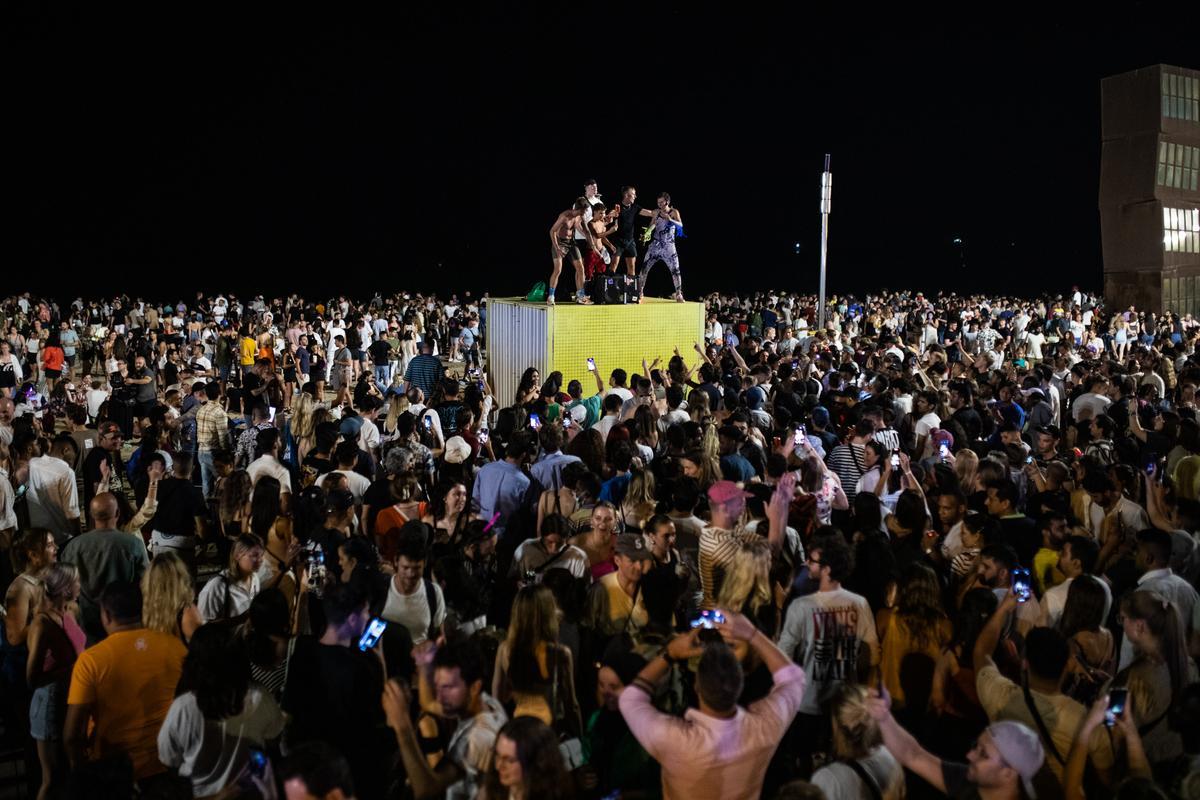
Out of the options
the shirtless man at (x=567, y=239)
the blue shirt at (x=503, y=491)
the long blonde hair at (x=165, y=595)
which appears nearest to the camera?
the long blonde hair at (x=165, y=595)

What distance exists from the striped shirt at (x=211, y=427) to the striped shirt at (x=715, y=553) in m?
5.15

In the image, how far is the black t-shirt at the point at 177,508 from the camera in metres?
6.23

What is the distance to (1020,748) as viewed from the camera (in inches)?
121

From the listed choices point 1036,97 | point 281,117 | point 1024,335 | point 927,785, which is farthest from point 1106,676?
point 1036,97

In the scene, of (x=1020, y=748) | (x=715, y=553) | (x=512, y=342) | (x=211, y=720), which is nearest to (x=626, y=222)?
(x=512, y=342)

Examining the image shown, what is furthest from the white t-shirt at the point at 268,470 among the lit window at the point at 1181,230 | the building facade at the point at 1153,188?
the lit window at the point at 1181,230

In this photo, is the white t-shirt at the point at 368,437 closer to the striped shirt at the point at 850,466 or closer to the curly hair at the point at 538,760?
the striped shirt at the point at 850,466

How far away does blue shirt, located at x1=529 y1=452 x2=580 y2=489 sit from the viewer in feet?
22.3

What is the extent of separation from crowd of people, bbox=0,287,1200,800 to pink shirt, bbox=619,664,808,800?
1 centimetres

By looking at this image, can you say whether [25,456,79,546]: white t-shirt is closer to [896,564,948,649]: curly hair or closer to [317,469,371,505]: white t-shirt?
[317,469,371,505]: white t-shirt

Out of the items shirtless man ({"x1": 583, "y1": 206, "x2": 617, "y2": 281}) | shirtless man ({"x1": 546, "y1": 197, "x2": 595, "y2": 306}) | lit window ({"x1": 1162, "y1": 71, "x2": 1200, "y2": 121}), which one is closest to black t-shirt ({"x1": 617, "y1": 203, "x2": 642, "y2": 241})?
shirtless man ({"x1": 583, "y1": 206, "x2": 617, "y2": 281})

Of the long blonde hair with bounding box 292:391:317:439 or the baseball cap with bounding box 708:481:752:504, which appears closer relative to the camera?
the baseball cap with bounding box 708:481:752:504

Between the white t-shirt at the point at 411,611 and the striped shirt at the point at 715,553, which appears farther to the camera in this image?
the striped shirt at the point at 715,553

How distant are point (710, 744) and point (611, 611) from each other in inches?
56.7
